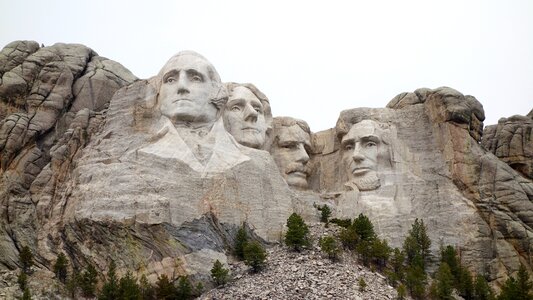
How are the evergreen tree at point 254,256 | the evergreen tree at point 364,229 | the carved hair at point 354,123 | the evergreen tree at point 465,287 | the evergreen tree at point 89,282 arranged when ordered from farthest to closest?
the carved hair at point 354,123, the evergreen tree at point 364,229, the evergreen tree at point 465,287, the evergreen tree at point 254,256, the evergreen tree at point 89,282

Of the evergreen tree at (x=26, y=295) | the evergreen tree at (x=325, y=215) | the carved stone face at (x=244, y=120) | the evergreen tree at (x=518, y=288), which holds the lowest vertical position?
the evergreen tree at (x=26, y=295)

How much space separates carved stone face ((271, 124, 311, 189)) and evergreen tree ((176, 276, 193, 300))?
8.73 meters

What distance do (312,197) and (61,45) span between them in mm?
10153

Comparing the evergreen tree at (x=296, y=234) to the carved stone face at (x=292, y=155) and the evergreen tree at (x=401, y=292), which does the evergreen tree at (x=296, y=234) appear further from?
the carved stone face at (x=292, y=155)

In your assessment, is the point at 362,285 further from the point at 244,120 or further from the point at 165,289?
the point at 244,120

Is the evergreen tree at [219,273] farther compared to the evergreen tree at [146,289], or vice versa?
the evergreen tree at [219,273]

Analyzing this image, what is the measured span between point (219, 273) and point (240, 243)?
2241mm

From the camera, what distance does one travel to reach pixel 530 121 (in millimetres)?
42594

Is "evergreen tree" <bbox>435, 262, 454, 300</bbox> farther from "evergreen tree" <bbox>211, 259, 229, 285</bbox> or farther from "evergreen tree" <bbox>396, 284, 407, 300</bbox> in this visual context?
"evergreen tree" <bbox>211, 259, 229, 285</bbox>

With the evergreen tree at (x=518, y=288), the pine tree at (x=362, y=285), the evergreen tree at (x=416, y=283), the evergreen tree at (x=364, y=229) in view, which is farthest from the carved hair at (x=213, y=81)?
the evergreen tree at (x=518, y=288)

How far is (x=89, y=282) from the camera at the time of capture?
111ft

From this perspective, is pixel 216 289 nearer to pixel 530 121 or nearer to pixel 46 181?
pixel 46 181

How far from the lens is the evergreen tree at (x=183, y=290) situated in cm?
3331

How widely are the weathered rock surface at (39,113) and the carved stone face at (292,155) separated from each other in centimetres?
575
